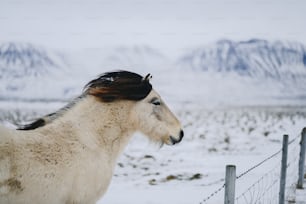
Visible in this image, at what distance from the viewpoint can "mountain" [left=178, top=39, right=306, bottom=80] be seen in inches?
4312

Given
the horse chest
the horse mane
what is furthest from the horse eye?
the horse chest

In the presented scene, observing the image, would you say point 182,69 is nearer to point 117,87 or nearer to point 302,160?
point 302,160

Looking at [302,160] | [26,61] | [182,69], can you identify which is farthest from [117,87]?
[26,61]

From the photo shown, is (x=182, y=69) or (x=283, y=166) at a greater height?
(x=182, y=69)

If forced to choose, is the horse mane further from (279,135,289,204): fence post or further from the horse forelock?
(279,135,289,204): fence post

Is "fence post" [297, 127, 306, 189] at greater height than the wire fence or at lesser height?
greater

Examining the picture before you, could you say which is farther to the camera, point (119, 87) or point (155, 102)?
point (155, 102)

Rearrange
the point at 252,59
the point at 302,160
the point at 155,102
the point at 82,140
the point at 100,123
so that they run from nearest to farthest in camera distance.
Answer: the point at 82,140
the point at 100,123
the point at 155,102
the point at 302,160
the point at 252,59

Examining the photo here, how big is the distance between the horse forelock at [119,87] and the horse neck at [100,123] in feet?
0.21

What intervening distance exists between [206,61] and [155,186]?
118234 millimetres

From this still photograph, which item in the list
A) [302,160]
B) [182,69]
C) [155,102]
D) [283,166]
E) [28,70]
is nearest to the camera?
[155,102]

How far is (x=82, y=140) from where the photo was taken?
3176mm

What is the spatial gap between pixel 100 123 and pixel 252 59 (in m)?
131

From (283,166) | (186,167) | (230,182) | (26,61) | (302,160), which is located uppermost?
(26,61)
